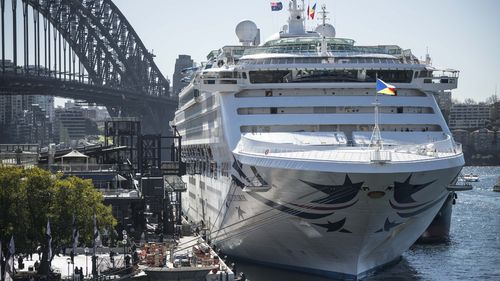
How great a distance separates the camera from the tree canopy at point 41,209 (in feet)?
154

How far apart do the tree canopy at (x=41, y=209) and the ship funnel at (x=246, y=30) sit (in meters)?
21.0

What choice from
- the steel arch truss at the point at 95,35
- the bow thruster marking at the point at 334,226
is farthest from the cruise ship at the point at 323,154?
the steel arch truss at the point at 95,35

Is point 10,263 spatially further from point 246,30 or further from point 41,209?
point 246,30

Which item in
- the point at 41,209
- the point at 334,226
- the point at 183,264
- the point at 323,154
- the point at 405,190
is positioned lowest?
the point at 183,264

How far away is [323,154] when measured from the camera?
136 ft

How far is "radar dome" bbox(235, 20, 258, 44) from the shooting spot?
220ft

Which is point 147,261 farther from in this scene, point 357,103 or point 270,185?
point 357,103

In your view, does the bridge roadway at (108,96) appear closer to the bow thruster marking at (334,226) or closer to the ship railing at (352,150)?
the ship railing at (352,150)

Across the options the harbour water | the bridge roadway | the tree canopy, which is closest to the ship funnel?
the harbour water

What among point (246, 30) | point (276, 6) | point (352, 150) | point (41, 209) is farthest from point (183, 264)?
point (276, 6)

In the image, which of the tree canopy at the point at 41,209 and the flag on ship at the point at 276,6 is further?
the flag on ship at the point at 276,6

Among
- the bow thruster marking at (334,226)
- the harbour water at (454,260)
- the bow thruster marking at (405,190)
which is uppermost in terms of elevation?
the bow thruster marking at (405,190)

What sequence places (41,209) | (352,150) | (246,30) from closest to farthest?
1. (352,150)
2. (41,209)
3. (246,30)

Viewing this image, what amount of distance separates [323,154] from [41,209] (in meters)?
14.2
